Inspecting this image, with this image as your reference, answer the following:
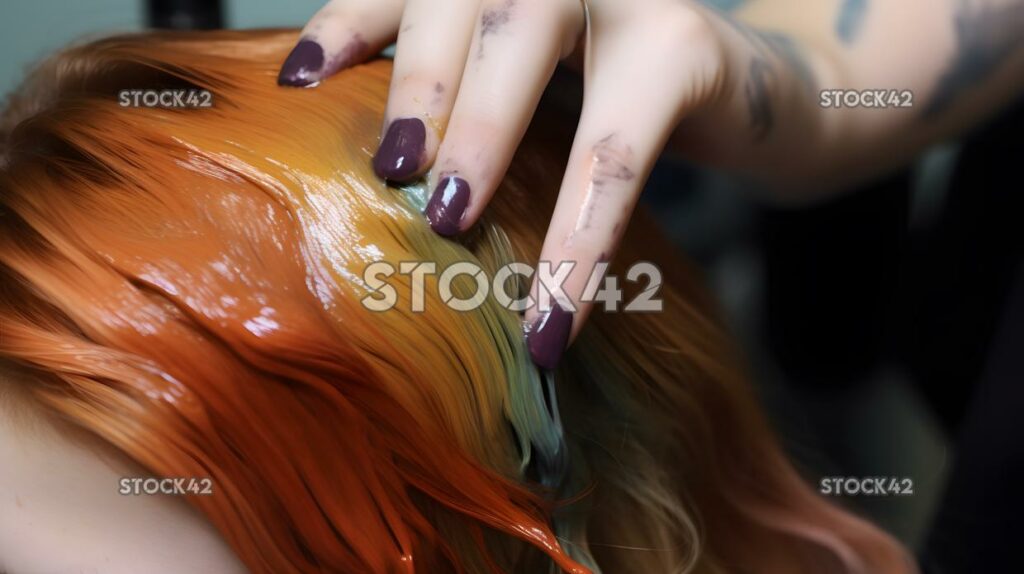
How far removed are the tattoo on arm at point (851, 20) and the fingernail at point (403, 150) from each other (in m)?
0.34

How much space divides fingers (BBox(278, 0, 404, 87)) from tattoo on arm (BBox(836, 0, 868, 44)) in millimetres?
322

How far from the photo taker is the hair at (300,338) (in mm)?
414

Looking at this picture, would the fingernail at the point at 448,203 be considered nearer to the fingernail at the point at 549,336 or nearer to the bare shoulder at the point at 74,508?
the fingernail at the point at 549,336

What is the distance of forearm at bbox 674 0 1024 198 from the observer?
566 mm

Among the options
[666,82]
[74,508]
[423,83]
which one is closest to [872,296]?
[666,82]

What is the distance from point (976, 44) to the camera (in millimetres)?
624

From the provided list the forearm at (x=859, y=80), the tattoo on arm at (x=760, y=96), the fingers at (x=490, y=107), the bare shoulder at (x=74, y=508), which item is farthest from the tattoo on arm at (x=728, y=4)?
the bare shoulder at (x=74, y=508)

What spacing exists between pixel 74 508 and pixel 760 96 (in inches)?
18.5

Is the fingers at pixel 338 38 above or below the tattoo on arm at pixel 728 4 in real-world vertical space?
above


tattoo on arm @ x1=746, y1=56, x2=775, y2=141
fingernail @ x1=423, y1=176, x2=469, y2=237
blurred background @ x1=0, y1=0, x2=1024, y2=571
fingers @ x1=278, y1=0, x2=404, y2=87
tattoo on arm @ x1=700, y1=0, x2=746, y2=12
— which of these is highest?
fingers @ x1=278, y1=0, x2=404, y2=87

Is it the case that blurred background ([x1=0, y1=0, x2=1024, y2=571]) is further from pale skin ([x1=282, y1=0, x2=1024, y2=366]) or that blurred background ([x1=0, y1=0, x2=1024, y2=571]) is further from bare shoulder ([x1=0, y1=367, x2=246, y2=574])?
bare shoulder ([x1=0, y1=367, x2=246, y2=574])

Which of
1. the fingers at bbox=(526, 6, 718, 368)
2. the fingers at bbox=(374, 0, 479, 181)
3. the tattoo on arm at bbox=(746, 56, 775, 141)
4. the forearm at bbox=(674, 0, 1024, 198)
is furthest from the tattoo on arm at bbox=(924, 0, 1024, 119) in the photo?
the fingers at bbox=(374, 0, 479, 181)

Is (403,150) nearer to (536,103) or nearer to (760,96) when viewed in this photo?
(536,103)

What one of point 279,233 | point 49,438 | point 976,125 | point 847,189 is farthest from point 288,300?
point 976,125
